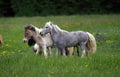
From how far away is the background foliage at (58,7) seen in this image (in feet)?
158

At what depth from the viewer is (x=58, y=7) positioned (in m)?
49.1

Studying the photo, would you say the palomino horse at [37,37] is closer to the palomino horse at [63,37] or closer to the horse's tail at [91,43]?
the palomino horse at [63,37]

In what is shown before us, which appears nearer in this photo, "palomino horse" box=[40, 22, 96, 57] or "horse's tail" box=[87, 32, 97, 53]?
"palomino horse" box=[40, 22, 96, 57]

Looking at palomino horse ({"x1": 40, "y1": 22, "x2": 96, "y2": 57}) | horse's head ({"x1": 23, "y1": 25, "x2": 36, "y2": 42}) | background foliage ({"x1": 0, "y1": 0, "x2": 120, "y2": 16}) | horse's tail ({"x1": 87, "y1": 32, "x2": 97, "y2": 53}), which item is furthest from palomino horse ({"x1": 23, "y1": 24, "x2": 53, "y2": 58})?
background foliage ({"x1": 0, "y1": 0, "x2": 120, "y2": 16})

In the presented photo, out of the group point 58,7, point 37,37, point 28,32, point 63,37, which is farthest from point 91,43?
point 58,7

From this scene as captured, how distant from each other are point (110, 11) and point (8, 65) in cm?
3635

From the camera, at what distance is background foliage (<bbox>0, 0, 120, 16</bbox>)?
1891 inches

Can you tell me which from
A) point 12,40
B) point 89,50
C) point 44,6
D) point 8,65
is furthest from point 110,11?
point 8,65

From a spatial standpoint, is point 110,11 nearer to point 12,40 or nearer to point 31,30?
point 12,40

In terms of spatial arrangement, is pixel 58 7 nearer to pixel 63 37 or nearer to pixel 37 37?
pixel 37 37

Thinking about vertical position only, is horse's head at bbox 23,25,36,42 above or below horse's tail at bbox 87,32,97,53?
above

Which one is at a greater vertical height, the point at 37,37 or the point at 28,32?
the point at 28,32

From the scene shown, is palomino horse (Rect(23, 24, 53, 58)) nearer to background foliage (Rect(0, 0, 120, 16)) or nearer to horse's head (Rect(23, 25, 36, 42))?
horse's head (Rect(23, 25, 36, 42))

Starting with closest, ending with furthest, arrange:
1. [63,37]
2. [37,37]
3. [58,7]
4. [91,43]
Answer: [63,37] < [91,43] < [37,37] < [58,7]
